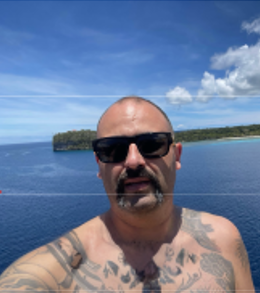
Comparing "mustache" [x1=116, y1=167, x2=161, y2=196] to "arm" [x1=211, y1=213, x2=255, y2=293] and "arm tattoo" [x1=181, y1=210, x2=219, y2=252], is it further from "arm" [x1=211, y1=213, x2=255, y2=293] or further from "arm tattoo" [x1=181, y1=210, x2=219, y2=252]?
"arm" [x1=211, y1=213, x2=255, y2=293]

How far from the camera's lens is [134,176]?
6.93 ft

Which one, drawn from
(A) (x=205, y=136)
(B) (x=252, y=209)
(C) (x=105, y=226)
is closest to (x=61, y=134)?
(A) (x=205, y=136)

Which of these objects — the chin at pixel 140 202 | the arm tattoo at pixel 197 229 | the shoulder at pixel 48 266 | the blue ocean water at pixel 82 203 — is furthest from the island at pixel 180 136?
the chin at pixel 140 202

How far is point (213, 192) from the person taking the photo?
37156 mm

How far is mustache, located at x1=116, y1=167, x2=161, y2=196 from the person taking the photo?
212cm

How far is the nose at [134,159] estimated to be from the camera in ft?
6.98

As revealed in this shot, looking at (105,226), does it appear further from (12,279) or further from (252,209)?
(252,209)

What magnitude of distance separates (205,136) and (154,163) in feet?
466

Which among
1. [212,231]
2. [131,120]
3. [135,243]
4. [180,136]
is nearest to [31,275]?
[135,243]

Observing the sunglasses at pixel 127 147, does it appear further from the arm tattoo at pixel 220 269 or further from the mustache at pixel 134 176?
the arm tattoo at pixel 220 269

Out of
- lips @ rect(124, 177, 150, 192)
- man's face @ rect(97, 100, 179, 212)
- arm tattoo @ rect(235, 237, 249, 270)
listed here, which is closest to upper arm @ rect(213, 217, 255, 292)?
arm tattoo @ rect(235, 237, 249, 270)

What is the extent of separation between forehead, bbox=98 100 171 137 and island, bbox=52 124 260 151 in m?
127

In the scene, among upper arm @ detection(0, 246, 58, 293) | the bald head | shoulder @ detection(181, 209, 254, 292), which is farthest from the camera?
shoulder @ detection(181, 209, 254, 292)

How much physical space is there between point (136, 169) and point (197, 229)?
119cm
